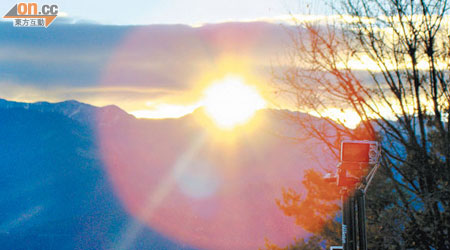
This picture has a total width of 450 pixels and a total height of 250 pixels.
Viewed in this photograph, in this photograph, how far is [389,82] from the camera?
334 inches

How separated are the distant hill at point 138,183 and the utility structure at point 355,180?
6998 cm

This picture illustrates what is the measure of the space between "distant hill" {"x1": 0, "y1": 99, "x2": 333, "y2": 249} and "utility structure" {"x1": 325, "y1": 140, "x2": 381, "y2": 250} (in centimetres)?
6998

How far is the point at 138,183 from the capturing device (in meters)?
118

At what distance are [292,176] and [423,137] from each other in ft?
300

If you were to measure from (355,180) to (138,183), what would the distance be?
11687 cm

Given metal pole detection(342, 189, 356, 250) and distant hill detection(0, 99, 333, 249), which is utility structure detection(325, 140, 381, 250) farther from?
distant hill detection(0, 99, 333, 249)

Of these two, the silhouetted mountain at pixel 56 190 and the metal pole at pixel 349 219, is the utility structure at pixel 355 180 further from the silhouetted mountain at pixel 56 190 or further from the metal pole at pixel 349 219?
the silhouetted mountain at pixel 56 190

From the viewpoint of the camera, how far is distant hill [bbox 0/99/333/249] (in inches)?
3573

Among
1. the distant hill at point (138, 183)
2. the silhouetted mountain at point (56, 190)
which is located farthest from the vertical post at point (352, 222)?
the silhouetted mountain at point (56, 190)

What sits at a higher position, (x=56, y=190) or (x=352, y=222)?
(x=56, y=190)

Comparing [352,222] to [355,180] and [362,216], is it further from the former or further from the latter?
[355,180]

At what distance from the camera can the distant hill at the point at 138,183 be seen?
9075 centimetres

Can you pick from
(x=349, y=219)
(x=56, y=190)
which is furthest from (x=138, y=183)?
(x=349, y=219)

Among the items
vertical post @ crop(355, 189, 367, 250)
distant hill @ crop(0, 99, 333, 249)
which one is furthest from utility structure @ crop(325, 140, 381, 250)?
distant hill @ crop(0, 99, 333, 249)
